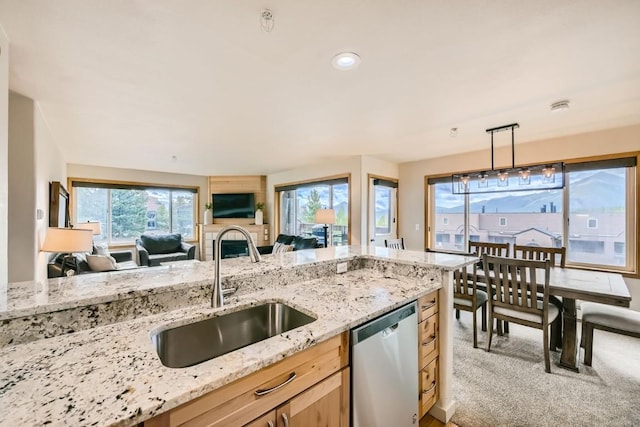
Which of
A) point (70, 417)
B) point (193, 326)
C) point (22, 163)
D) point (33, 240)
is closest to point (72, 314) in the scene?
point (193, 326)

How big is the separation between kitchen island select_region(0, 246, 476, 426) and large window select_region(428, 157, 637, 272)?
115 inches

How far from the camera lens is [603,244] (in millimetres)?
3504

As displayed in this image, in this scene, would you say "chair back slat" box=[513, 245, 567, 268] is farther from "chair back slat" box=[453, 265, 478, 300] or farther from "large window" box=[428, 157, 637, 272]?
"chair back slat" box=[453, 265, 478, 300]

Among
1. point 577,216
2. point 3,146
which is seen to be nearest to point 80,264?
point 3,146

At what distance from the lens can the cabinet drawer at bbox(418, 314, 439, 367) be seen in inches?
65.8

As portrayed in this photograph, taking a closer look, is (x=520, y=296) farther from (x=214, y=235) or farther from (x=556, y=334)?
(x=214, y=235)

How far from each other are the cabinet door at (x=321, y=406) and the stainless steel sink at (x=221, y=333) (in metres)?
0.29

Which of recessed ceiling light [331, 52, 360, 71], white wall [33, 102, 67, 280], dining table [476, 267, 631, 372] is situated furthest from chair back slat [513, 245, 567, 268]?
white wall [33, 102, 67, 280]

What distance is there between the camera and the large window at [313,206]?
5.39 metres

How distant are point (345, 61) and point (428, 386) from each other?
2.24m

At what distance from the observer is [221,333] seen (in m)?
1.37

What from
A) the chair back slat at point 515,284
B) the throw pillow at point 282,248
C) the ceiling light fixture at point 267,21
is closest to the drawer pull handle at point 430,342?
the chair back slat at point 515,284

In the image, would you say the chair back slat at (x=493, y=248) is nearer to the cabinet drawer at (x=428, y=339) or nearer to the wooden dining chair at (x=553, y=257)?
the wooden dining chair at (x=553, y=257)

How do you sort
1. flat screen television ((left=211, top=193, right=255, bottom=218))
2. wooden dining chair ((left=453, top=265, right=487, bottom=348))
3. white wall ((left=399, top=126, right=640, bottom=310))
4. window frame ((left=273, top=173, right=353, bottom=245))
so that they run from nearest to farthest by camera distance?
wooden dining chair ((left=453, top=265, right=487, bottom=348))
white wall ((left=399, top=126, right=640, bottom=310))
window frame ((left=273, top=173, right=353, bottom=245))
flat screen television ((left=211, top=193, right=255, bottom=218))
